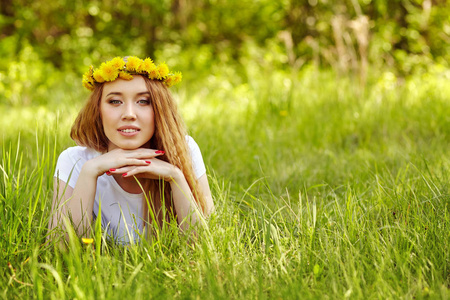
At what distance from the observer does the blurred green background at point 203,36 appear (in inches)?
292

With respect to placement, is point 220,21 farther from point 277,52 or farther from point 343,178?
point 343,178

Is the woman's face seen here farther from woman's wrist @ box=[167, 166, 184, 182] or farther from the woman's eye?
woman's wrist @ box=[167, 166, 184, 182]

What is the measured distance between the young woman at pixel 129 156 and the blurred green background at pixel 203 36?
473 cm

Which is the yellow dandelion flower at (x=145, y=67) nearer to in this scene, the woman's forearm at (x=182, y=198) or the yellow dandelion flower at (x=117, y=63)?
the yellow dandelion flower at (x=117, y=63)

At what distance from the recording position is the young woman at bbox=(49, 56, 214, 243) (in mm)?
1888

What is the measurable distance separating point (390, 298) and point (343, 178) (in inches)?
56.7

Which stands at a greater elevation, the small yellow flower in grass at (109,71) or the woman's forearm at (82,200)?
the small yellow flower in grass at (109,71)

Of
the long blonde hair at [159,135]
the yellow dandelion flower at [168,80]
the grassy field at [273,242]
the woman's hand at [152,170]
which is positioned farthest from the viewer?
the yellow dandelion flower at [168,80]

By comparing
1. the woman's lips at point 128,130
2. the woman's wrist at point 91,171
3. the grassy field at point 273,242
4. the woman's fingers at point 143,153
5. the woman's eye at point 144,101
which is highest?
the woman's eye at point 144,101

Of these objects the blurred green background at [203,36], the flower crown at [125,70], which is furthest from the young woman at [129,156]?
the blurred green background at [203,36]

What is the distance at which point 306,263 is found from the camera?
1683mm

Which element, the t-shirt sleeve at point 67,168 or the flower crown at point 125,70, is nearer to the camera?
the flower crown at point 125,70

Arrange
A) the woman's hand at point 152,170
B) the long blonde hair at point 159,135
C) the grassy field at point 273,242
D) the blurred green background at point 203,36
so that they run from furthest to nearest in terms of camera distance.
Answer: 1. the blurred green background at point 203,36
2. the long blonde hair at point 159,135
3. the woman's hand at point 152,170
4. the grassy field at point 273,242

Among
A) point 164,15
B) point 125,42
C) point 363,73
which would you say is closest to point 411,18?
point 363,73
